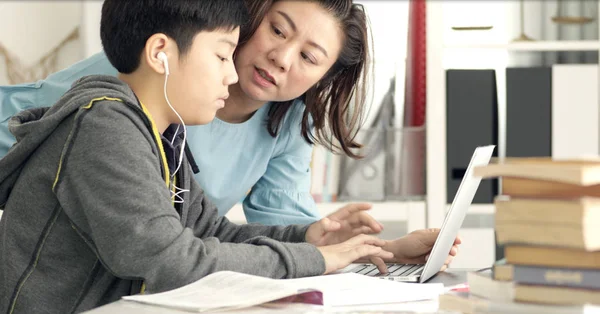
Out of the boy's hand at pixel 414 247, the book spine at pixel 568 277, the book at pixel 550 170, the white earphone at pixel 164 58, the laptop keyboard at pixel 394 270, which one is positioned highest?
the white earphone at pixel 164 58

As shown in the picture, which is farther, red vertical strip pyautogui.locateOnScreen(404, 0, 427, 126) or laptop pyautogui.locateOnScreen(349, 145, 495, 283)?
red vertical strip pyautogui.locateOnScreen(404, 0, 427, 126)

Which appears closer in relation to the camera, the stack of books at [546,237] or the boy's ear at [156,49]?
the stack of books at [546,237]

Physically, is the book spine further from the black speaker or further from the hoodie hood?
the black speaker

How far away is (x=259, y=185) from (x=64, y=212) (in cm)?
83

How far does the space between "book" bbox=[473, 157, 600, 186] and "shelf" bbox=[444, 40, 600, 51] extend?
1.99 m

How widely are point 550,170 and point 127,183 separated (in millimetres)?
512

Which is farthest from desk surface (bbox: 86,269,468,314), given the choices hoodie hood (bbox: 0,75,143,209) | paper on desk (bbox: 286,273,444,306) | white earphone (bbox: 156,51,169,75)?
→ white earphone (bbox: 156,51,169,75)

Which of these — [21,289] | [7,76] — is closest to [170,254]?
[21,289]

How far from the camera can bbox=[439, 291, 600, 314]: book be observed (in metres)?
0.74

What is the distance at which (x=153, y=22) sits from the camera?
1222 millimetres

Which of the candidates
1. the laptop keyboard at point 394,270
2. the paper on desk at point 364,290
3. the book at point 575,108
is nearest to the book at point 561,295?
the paper on desk at point 364,290

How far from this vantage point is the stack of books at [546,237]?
740 millimetres

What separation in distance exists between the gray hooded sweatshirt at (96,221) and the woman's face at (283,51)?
0.49 m

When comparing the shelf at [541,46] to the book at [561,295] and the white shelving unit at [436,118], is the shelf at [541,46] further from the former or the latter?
the book at [561,295]
